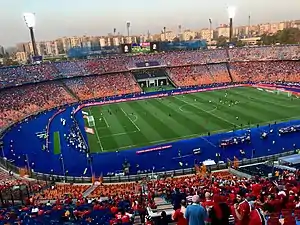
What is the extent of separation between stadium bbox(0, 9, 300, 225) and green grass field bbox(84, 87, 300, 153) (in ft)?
0.58

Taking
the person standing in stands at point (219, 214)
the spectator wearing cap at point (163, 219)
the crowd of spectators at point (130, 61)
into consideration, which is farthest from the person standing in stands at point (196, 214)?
the crowd of spectators at point (130, 61)

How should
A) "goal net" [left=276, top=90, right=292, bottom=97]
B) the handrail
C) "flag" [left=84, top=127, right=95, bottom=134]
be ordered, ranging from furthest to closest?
"goal net" [left=276, top=90, right=292, bottom=97] → "flag" [left=84, top=127, right=95, bottom=134] → the handrail

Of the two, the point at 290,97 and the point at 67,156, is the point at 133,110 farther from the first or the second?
the point at 290,97

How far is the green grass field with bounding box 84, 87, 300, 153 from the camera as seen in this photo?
133ft

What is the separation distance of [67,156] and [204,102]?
2911cm

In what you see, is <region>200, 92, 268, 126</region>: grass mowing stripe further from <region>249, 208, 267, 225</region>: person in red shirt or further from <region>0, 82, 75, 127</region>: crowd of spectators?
<region>249, 208, 267, 225</region>: person in red shirt

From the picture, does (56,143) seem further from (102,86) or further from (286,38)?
(286,38)

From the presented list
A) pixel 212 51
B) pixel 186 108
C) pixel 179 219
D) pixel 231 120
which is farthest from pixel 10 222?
pixel 212 51

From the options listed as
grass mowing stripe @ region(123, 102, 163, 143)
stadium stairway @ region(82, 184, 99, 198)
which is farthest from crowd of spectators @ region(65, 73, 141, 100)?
stadium stairway @ region(82, 184, 99, 198)

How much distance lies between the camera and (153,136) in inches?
1593

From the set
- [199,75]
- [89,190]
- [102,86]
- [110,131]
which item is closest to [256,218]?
[89,190]

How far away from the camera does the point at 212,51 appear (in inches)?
3420

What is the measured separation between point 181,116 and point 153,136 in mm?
9919

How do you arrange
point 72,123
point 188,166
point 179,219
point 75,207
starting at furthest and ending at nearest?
point 72,123 < point 188,166 < point 75,207 < point 179,219
